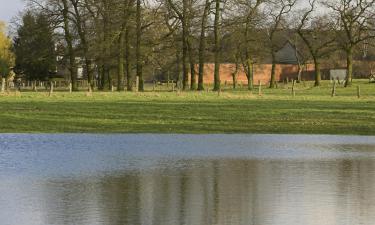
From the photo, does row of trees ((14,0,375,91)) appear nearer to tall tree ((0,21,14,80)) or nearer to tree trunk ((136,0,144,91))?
tree trunk ((136,0,144,91))

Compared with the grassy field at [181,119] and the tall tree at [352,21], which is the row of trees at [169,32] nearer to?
the tall tree at [352,21]

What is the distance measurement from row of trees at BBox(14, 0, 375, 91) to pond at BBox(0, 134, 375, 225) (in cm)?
4669

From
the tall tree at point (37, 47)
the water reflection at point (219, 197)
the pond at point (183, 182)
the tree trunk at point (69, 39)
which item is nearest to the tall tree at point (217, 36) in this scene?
the tree trunk at point (69, 39)

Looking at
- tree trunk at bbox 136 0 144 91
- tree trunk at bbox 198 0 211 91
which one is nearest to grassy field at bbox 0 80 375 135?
tree trunk at bbox 136 0 144 91

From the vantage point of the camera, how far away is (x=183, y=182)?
13844 mm

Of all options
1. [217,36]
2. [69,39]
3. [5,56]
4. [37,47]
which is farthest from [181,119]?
[5,56]

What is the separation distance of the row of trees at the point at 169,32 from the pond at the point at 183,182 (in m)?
46.7

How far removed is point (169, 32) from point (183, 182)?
58057mm

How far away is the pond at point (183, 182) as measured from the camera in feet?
34.7

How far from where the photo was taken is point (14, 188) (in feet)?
41.9

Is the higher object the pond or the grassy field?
the grassy field

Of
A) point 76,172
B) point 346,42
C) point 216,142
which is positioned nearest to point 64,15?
point 346,42

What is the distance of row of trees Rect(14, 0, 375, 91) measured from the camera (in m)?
68.2

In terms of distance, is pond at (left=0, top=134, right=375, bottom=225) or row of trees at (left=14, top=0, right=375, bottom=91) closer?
pond at (left=0, top=134, right=375, bottom=225)
